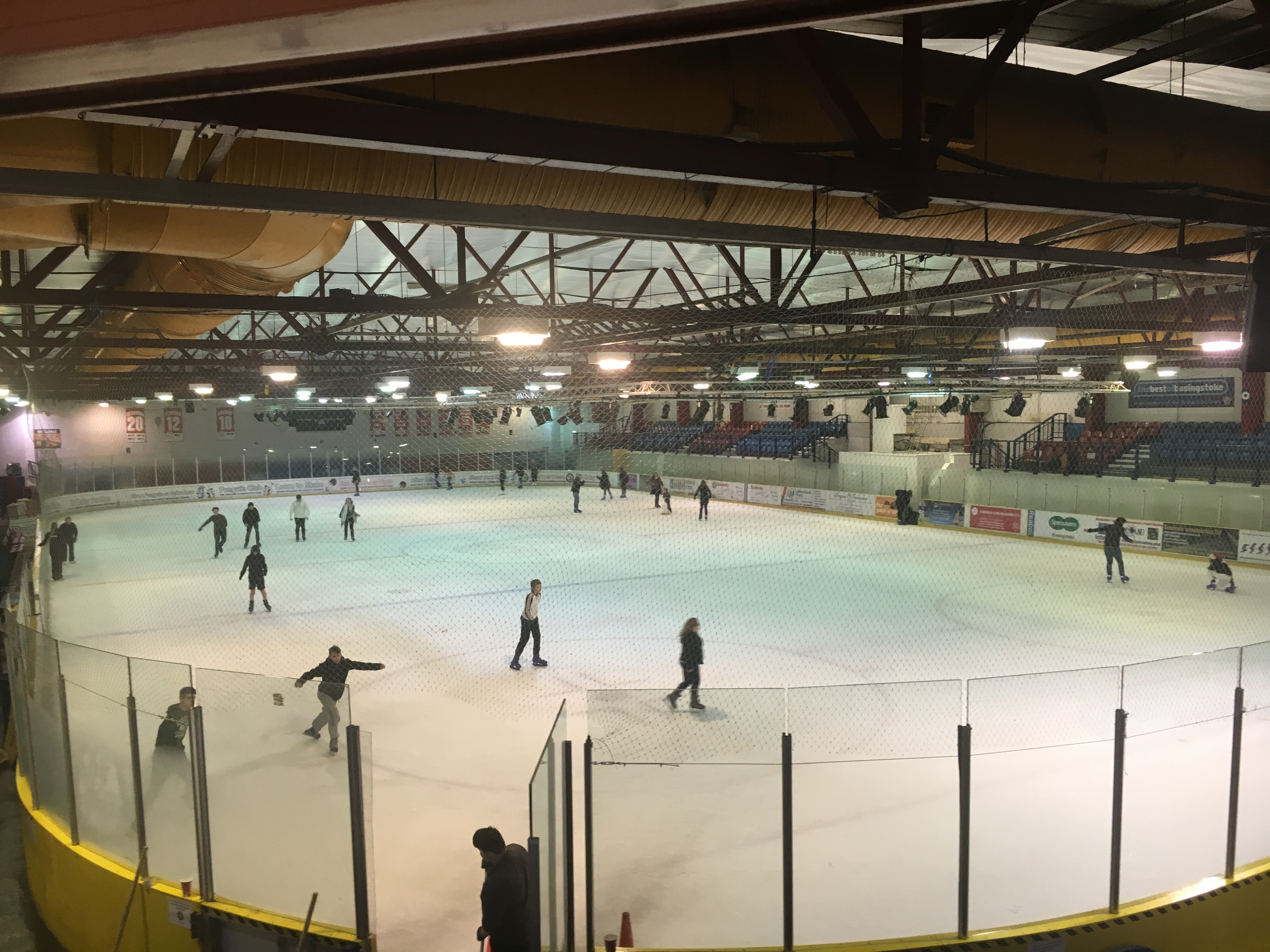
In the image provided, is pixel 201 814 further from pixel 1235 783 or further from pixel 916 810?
pixel 1235 783

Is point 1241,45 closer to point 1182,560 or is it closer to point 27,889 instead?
point 27,889

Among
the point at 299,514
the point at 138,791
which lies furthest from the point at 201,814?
the point at 299,514

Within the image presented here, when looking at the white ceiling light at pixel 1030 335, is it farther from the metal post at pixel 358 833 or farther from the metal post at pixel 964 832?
the metal post at pixel 358 833

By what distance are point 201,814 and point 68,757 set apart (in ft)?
5.20

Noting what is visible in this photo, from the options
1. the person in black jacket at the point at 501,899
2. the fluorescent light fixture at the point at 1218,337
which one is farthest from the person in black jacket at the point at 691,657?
the fluorescent light fixture at the point at 1218,337

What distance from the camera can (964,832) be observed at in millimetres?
5641

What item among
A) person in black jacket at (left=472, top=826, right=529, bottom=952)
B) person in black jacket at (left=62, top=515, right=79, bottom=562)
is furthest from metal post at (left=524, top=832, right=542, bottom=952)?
person in black jacket at (left=62, top=515, right=79, bottom=562)

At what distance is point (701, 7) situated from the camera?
51.8 inches

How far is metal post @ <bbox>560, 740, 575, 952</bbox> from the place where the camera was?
17.7ft

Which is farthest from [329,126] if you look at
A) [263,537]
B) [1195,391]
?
[1195,391]

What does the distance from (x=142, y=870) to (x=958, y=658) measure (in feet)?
34.0

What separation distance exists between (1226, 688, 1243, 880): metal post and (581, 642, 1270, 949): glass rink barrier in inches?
0.7

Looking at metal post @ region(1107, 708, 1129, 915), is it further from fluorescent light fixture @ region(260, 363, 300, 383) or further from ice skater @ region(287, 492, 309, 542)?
ice skater @ region(287, 492, 309, 542)

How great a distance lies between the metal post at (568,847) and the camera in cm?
539
